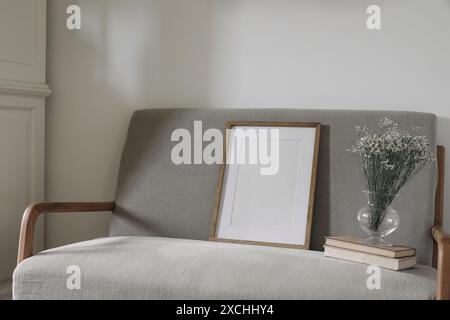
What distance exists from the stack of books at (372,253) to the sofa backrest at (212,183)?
233mm

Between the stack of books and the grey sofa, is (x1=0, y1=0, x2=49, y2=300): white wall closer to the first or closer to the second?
the grey sofa

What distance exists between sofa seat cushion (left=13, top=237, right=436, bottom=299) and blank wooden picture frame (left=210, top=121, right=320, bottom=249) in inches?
8.3

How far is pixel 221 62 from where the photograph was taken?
2561 mm

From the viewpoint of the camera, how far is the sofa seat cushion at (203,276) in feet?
5.50

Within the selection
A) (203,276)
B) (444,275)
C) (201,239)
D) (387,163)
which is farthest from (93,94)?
(444,275)

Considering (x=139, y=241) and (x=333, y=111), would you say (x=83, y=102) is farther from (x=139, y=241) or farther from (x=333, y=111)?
(x=333, y=111)

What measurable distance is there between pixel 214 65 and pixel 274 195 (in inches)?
26.4

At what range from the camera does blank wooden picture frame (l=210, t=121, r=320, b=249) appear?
2.20m

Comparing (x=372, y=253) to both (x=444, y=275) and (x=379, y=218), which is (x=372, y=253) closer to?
(x=379, y=218)

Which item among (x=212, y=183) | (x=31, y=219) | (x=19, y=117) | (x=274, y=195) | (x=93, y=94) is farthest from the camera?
(x=93, y=94)

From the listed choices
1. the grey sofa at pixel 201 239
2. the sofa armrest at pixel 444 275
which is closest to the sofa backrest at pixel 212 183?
the grey sofa at pixel 201 239

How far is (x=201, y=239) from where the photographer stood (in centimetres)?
231

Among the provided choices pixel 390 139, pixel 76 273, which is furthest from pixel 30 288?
pixel 390 139

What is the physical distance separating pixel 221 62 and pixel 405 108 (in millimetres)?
783
